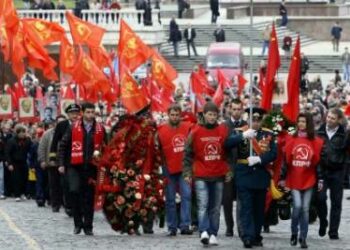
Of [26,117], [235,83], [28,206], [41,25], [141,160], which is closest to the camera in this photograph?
[141,160]

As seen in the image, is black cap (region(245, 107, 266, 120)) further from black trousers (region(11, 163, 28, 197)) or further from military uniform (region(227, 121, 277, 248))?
black trousers (region(11, 163, 28, 197))

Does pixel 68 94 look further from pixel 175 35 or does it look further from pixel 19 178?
pixel 175 35

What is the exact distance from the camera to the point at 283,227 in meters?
23.0

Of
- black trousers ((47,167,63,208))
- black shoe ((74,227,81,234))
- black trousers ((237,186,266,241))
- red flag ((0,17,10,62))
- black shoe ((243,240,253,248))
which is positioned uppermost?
red flag ((0,17,10,62))

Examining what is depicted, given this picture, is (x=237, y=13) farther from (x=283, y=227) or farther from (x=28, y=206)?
(x=283, y=227)

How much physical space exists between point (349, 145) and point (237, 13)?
51677 mm

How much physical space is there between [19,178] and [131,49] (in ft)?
19.0

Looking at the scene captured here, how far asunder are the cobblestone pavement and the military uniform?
0.89 ft

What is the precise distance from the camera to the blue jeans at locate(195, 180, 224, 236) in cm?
1975

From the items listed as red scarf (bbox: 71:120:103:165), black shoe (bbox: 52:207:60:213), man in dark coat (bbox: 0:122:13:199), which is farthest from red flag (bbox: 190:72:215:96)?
red scarf (bbox: 71:120:103:165)

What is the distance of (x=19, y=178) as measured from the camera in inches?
1192

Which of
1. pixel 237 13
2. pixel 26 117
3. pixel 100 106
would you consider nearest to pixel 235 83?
Answer: pixel 100 106

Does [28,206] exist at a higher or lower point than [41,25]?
lower

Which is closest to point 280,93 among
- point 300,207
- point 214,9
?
point 300,207
